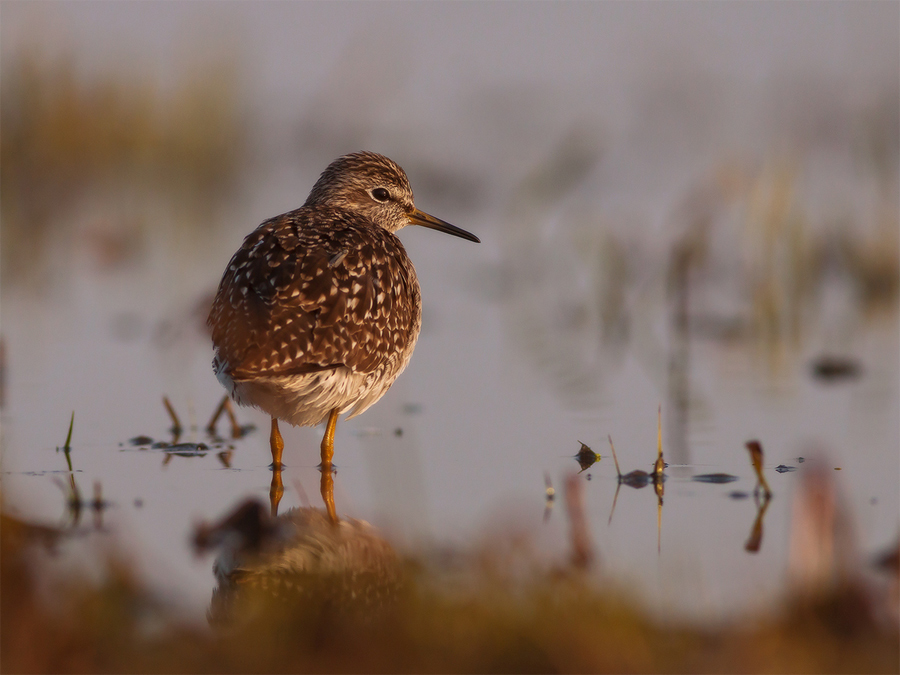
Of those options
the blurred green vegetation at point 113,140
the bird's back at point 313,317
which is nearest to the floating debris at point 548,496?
the bird's back at point 313,317

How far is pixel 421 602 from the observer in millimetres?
4312

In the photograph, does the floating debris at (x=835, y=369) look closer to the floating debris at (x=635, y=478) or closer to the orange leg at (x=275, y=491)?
the floating debris at (x=635, y=478)

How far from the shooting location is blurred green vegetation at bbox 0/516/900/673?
398cm

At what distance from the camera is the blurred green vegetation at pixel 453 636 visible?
157 inches

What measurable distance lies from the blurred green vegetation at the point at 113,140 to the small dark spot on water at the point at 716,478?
1102 centimetres

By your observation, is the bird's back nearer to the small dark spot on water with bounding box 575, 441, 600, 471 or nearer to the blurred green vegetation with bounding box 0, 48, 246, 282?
the small dark spot on water with bounding box 575, 441, 600, 471

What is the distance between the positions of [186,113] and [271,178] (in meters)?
1.75

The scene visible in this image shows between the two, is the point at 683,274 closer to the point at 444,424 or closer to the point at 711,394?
the point at 711,394

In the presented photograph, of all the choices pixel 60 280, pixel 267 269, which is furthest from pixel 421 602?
pixel 60 280

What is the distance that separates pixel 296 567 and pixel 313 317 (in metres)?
1.82

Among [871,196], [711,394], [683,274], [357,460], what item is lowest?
[357,460]

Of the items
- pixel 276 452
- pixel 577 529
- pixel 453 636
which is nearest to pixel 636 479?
pixel 577 529

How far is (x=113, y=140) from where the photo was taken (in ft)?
64.5

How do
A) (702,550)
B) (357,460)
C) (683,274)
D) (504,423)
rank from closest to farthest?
(702,550)
(357,460)
(504,423)
(683,274)
